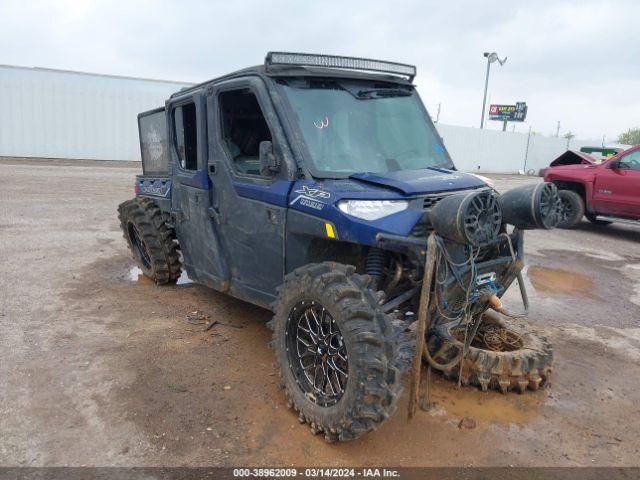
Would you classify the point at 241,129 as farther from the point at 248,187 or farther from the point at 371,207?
the point at 371,207

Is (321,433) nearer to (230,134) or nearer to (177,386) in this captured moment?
(177,386)

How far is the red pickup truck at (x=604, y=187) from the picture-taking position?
34.3ft

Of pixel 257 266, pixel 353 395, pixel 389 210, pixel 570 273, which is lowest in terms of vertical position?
pixel 570 273

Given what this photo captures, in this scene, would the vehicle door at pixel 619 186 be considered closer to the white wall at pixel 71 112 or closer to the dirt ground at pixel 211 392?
the dirt ground at pixel 211 392

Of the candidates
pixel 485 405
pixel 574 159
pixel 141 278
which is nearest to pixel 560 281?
pixel 485 405

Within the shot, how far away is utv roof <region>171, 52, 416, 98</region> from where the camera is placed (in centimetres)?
381

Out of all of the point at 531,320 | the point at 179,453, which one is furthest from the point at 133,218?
the point at 531,320

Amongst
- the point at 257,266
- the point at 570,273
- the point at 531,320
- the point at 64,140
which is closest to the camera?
the point at 257,266

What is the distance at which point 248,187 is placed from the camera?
4.05m

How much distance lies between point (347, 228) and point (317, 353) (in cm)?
83

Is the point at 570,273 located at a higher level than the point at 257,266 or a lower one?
lower

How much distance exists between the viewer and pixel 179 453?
301 cm

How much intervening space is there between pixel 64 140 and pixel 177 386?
2283 centimetres

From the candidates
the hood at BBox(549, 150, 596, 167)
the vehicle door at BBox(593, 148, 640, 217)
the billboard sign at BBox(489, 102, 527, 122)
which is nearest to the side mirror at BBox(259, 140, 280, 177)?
the vehicle door at BBox(593, 148, 640, 217)
